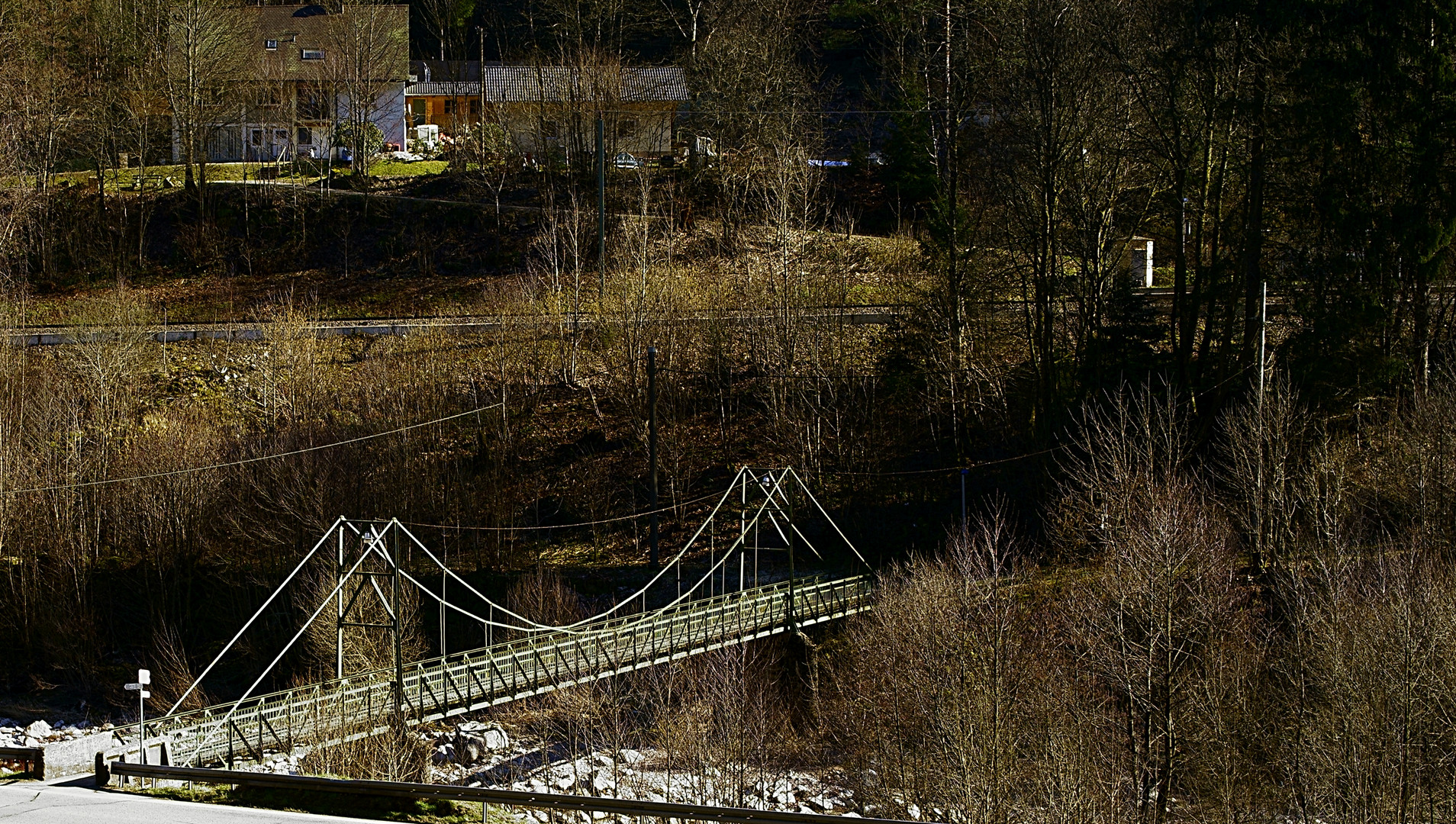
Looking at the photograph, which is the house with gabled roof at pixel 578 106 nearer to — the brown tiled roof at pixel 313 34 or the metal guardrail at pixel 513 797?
the brown tiled roof at pixel 313 34

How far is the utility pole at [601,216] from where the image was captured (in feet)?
109

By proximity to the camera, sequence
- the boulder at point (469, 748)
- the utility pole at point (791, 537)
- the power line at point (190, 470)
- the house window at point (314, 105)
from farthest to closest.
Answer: the house window at point (314, 105) < the power line at point (190, 470) < the utility pole at point (791, 537) < the boulder at point (469, 748)

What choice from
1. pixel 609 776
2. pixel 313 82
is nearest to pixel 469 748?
pixel 609 776

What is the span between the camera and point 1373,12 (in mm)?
21781

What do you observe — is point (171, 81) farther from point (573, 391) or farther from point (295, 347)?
point (573, 391)

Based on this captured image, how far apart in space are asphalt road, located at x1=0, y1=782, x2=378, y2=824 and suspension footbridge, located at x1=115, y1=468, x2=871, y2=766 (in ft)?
15.5

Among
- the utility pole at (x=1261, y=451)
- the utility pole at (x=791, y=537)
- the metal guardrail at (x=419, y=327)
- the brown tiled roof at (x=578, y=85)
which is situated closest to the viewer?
the utility pole at (x=1261, y=451)

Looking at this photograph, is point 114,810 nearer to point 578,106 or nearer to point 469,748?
point 469,748

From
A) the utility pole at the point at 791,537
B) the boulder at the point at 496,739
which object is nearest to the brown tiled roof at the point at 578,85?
the utility pole at the point at 791,537

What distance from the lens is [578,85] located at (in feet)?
135

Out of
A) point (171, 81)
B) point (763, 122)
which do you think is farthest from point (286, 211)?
point (763, 122)

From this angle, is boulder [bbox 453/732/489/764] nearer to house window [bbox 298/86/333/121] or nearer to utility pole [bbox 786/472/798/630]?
utility pole [bbox 786/472/798/630]

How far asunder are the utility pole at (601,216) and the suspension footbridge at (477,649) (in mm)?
6814

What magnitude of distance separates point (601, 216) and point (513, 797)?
86.2ft
